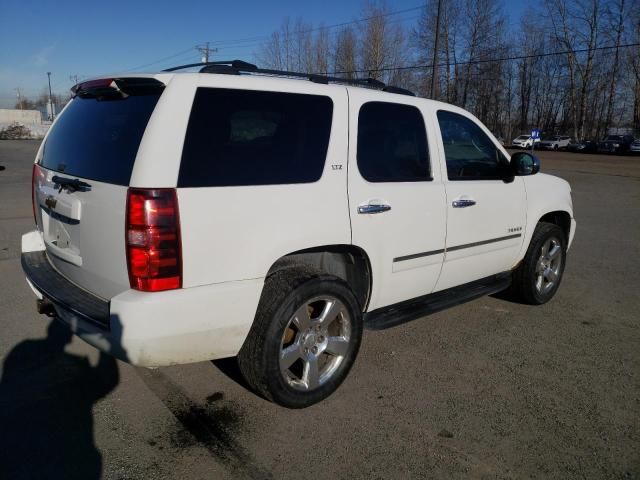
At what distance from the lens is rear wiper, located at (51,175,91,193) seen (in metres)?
2.72

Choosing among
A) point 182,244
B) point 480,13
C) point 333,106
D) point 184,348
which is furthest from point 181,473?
point 480,13

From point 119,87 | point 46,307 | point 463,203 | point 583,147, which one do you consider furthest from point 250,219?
point 583,147

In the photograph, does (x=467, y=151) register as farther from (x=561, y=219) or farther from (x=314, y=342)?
(x=314, y=342)

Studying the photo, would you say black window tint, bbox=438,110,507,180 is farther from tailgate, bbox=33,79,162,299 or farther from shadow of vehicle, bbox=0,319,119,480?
shadow of vehicle, bbox=0,319,119,480

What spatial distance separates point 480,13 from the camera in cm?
5497

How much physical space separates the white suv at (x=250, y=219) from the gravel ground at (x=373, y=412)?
1.18ft

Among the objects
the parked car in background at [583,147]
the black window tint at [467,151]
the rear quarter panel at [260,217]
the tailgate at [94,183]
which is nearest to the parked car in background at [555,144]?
the parked car in background at [583,147]

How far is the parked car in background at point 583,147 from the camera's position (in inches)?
1845

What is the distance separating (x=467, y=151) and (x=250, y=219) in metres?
2.29

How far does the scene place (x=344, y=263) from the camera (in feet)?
11.2

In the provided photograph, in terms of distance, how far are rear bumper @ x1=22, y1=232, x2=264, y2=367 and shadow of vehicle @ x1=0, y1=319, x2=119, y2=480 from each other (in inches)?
22.7

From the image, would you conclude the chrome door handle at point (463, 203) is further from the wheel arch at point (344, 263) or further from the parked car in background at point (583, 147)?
the parked car in background at point (583, 147)

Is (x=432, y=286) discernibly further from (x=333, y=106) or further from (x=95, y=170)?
(x=95, y=170)

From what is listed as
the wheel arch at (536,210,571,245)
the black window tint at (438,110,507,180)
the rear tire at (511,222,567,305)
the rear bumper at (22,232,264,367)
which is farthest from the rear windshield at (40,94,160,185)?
the wheel arch at (536,210,571,245)
